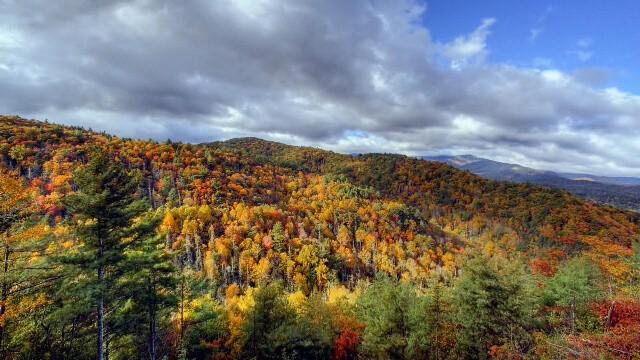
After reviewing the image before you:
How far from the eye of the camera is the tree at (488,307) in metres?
28.5

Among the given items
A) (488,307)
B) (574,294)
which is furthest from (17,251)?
(574,294)

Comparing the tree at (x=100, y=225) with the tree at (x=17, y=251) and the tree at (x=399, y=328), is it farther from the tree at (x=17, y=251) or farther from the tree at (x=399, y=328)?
the tree at (x=399, y=328)

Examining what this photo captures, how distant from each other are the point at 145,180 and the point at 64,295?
17426 cm

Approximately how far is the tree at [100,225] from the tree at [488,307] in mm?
25656

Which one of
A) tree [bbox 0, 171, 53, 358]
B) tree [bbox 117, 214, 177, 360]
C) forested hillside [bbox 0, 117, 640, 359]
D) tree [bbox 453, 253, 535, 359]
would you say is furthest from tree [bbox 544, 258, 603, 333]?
Result: tree [bbox 0, 171, 53, 358]

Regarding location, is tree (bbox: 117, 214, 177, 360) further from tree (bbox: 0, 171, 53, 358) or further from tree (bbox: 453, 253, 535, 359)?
tree (bbox: 453, 253, 535, 359)

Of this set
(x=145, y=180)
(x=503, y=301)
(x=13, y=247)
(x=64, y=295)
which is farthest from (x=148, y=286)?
(x=145, y=180)

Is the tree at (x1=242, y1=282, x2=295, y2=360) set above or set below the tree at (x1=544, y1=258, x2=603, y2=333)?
below

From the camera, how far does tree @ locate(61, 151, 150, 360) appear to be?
19.3 metres

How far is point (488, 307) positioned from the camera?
2920 cm

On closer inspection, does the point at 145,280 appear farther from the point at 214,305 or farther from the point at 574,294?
the point at 574,294

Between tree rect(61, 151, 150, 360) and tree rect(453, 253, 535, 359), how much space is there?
84.2 feet

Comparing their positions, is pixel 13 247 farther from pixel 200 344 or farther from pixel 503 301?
pixel 503 301

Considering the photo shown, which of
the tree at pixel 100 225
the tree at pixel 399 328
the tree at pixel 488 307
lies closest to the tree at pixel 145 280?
the tree at pixel 100 225
